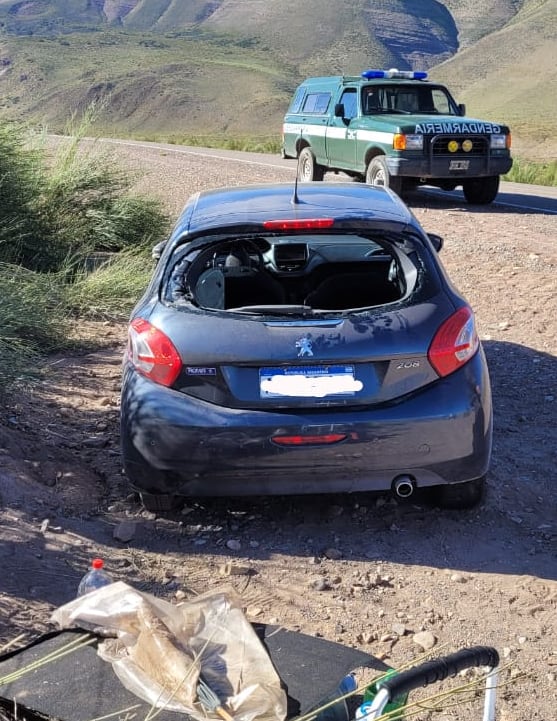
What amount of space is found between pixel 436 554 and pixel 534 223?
30.1 ft

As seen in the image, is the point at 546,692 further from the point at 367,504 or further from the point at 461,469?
the point at 367,504

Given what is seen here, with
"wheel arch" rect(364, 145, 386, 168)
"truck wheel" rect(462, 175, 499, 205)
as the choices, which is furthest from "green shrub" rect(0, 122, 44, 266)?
"truck wheel" rect(462, 175, 499, 205)

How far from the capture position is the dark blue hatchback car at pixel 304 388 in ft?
13.8

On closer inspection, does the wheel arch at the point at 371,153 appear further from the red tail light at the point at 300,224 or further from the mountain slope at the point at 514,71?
the mountain slope at the point at 514,71

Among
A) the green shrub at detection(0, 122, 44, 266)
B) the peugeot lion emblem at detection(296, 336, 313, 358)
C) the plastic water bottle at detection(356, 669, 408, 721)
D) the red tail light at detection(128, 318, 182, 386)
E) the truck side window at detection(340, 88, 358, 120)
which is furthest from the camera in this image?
the truck side window at detection(340, 88, 358, 120)

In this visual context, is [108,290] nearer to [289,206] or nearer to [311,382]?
[289,206]

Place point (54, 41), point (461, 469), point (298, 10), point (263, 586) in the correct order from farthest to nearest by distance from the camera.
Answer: point (298, 10) → point (54, 41) → point (461, 469) → point (263, 586)

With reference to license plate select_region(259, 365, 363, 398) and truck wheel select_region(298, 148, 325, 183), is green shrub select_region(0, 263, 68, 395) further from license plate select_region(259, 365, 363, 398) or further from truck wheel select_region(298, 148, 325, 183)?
truck wheel select_region(298, 148, 325, 183)

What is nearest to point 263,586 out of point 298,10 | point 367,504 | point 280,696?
point 367,504

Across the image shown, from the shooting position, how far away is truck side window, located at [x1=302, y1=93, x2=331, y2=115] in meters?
16.8

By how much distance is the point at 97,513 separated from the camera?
4766 mm

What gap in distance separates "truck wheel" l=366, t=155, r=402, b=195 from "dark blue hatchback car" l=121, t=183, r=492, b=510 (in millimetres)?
9999

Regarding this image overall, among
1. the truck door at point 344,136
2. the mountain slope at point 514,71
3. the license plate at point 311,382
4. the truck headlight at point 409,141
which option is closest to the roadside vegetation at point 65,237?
the license plate at point 311,382

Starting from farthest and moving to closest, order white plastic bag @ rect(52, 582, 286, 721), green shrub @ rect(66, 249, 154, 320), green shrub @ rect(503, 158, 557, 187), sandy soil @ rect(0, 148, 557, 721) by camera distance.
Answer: green shrub @ rect(503, 158, 557, 187) < green shrub @ rect(66, 249, 154, 320) < sandy soil @ rect(0, 148, 557, 721) < white plastic bag @ rect(52, 582, 286, 721)
